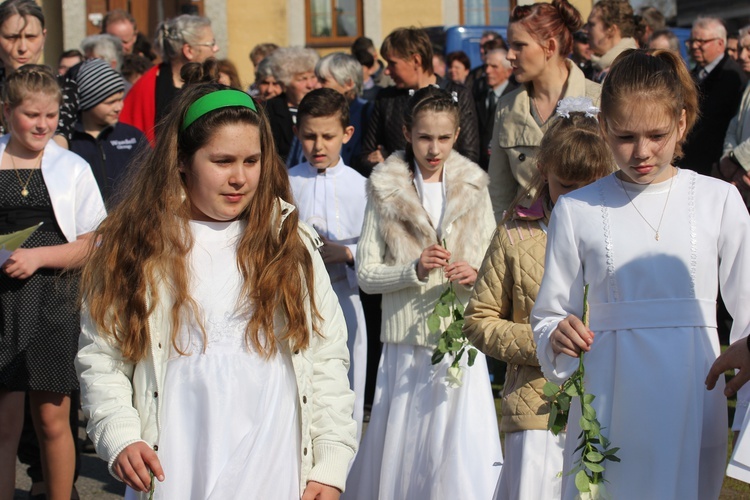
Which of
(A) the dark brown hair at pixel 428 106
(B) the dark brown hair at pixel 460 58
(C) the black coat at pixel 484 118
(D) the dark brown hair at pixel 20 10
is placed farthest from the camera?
(B) the dark brown hair at pixel 460 58

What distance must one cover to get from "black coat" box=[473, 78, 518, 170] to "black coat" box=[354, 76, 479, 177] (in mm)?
1434

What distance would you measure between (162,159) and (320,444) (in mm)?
1040

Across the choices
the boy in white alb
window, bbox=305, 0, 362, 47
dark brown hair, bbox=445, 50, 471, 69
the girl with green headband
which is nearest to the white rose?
the boy in white alb

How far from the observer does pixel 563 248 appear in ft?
11.4

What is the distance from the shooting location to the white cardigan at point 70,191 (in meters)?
5.38

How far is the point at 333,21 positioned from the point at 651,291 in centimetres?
2104

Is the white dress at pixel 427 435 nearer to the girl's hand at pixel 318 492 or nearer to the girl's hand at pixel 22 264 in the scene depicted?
the girl's hand at pixel 22 264

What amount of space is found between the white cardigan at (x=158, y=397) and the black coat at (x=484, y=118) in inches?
238

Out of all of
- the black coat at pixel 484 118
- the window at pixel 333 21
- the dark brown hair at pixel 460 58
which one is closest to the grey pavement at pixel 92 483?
the black coat at pixel 484 118

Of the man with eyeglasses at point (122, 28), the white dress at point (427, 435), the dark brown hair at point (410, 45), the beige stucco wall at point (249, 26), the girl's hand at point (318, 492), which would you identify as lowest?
the white dress at point (427, 435)

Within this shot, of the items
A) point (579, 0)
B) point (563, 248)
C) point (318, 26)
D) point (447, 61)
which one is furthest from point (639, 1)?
point (563, 248)

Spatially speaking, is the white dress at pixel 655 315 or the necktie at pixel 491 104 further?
the necktie at pixel 491 104

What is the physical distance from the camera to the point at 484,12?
76.4ft

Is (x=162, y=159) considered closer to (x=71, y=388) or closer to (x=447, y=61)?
(x=71, y=388)
